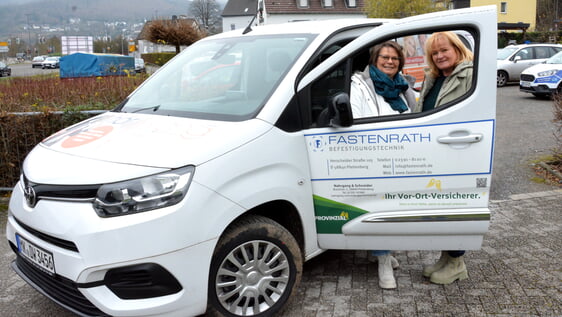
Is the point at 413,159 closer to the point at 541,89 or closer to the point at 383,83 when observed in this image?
the point at 383,83

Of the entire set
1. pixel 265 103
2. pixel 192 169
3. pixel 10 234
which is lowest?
pixel 10 234

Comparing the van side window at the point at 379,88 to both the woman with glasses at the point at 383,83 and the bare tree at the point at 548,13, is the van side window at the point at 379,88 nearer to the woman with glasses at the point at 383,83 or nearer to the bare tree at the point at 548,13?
the woman with glasses at the point at 383,83

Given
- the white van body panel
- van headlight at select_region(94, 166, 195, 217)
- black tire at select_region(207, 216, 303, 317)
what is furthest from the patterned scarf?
van headlight at select_region(94, 166, 195, 217)

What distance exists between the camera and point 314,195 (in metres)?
3.55

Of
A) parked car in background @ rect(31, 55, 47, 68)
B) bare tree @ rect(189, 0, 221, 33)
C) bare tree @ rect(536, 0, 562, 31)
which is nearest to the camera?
bare tree @ rect(536, 0, 562, 31)

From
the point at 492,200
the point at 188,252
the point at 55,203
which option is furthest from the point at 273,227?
the point at 492,200

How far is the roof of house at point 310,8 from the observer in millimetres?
62625

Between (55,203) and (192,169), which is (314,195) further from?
(55,203)

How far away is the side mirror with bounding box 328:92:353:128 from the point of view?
3342 millimetres

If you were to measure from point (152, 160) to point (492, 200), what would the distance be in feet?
15.1

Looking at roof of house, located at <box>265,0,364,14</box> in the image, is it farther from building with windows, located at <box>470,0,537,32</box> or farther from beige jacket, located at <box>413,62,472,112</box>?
beige jacket, located at <box>413,62,472,112</box>

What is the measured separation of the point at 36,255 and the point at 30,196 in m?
0.36

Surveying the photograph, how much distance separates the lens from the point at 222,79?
3.94 m

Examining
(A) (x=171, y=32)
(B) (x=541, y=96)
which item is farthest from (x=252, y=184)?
(B) (x=541, y=96)
